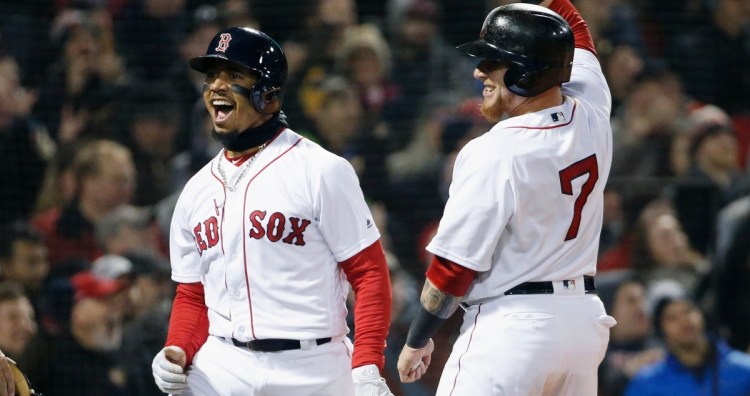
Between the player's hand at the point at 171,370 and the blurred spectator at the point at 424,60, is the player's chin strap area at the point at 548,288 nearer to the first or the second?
the player's hand at the point at 171,370

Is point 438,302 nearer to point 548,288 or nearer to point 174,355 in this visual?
point 548,288

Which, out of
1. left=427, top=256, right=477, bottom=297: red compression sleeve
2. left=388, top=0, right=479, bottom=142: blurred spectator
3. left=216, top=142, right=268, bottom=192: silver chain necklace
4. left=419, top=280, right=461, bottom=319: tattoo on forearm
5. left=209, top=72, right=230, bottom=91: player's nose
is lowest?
left=388, top=0, right=479, bottom=142: blurred spectator

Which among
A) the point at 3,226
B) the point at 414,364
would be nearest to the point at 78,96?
the point at 3,226

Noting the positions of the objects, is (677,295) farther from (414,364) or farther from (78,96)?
(78,96)

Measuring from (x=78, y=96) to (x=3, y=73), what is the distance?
18.0 inches

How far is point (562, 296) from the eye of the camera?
3.10 metres

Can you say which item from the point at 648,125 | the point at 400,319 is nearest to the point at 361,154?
the point at 400,319

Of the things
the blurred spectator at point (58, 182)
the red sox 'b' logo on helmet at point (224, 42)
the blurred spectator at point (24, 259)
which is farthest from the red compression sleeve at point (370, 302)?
the blurred spectator at point (58, 182)

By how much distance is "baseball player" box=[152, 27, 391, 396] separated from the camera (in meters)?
3.28

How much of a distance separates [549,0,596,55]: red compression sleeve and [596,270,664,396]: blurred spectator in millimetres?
2764

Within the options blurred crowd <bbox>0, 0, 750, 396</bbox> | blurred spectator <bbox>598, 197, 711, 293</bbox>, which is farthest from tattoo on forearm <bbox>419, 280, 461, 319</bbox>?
blurred spectator <bbox>598, 197, 711, 293</bbox>

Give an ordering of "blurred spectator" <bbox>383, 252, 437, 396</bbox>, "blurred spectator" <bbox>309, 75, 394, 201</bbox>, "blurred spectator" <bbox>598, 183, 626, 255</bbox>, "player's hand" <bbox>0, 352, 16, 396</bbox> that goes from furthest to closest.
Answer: "blurred spectator" <bbox>309, 75, 394, 201</bbox> → "blurred spectator" <bbox>598, 183, 626, 255</bbox> → "blurred spectator" <bbox>383, 252, 437, 396</bbox> → "player's hand" <bbox>0, 352, 16, 396</bbox>

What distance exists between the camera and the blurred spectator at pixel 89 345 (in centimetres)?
601

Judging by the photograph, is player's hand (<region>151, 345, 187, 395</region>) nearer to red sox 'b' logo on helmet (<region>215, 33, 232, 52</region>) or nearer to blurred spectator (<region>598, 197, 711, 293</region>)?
red sox 'b' logo on helmet (<region>215, 33, 232, 52</region>)
